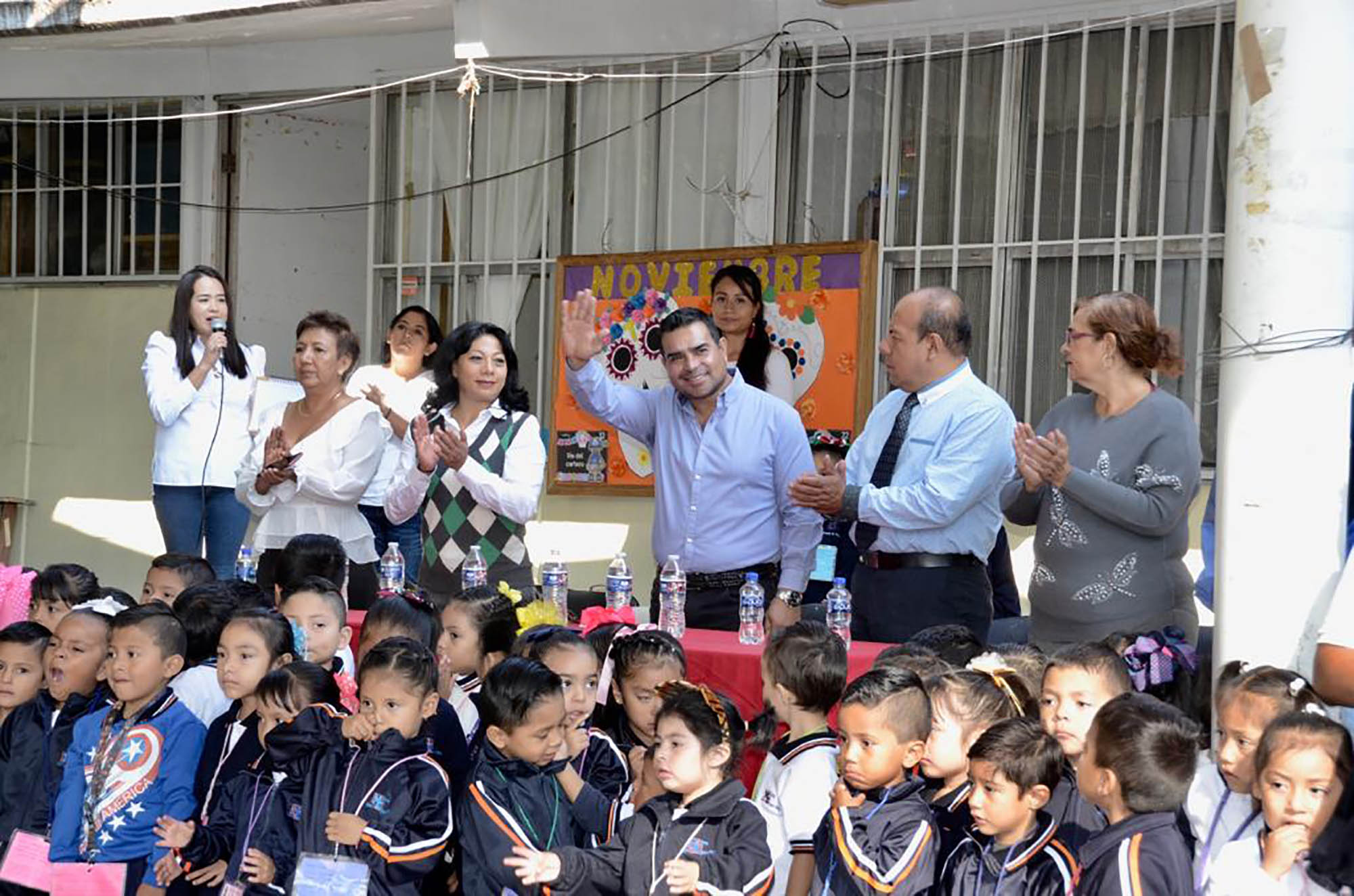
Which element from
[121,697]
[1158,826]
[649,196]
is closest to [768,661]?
[1158,826]

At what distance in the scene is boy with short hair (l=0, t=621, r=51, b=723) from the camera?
4820 millimetres

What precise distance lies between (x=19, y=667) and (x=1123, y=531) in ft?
10.5

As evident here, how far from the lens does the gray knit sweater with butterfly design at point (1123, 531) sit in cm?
421

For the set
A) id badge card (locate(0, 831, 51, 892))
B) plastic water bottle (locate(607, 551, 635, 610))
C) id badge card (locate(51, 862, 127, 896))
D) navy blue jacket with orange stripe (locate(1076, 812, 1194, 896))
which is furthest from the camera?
plastic water bottle (locate(607, 551, 635, 610))

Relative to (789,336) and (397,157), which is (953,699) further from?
(397,157)

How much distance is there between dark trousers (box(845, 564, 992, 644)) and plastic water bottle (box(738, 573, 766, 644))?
331mm

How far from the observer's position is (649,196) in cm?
823

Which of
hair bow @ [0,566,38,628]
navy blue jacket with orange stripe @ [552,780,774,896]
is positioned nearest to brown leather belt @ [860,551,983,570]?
navy blue jacket with orange stripe @ [552,780,774,896]

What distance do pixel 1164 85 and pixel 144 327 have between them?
6.02m

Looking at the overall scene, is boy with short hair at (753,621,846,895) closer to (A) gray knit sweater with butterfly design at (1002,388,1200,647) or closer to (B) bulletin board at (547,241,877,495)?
(A) gray knit sweater with butterfly design at (1002,388,1200,647)

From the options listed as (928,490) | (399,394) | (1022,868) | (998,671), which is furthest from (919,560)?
(399,394)

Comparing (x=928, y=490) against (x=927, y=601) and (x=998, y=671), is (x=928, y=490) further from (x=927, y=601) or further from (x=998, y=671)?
(x=998, y=671)

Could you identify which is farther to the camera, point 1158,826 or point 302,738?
point 302,738

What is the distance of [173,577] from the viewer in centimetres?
561
